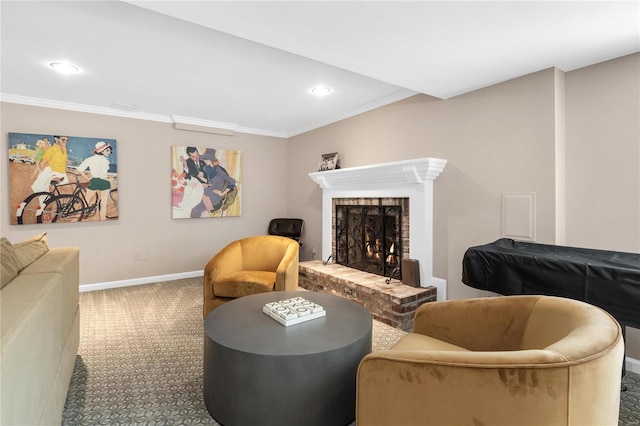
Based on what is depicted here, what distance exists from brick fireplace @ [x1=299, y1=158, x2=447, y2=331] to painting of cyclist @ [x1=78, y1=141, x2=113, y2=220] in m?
2.71

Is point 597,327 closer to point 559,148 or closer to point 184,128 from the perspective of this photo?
point 559,148

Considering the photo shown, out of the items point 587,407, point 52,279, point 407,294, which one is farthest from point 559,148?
point 52,279

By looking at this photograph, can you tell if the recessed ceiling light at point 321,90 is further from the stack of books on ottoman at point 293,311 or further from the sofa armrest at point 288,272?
the stack of books on ottoman at point 293,311

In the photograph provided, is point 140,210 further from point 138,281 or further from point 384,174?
point 384,174

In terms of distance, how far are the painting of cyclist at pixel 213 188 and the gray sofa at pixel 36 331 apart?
2689 millimetres

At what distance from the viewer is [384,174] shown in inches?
142

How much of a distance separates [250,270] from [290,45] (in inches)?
87.2

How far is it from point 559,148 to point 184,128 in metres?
4.40

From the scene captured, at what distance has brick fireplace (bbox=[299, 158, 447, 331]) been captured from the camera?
10.1 feet

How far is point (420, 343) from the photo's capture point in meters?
1.62

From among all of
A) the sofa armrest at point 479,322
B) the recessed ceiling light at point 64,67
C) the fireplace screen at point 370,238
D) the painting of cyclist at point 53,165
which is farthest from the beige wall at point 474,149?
the painting of cyclist at point 53,165

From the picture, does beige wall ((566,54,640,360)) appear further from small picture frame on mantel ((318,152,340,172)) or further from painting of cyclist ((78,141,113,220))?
painting of cyclist ((78,141,113,220))

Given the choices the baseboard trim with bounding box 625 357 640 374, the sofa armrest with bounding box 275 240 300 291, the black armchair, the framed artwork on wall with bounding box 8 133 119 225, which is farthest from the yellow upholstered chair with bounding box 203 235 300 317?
the baseboard trim with bounding box 625 357 640 374

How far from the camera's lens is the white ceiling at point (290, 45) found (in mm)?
1791
